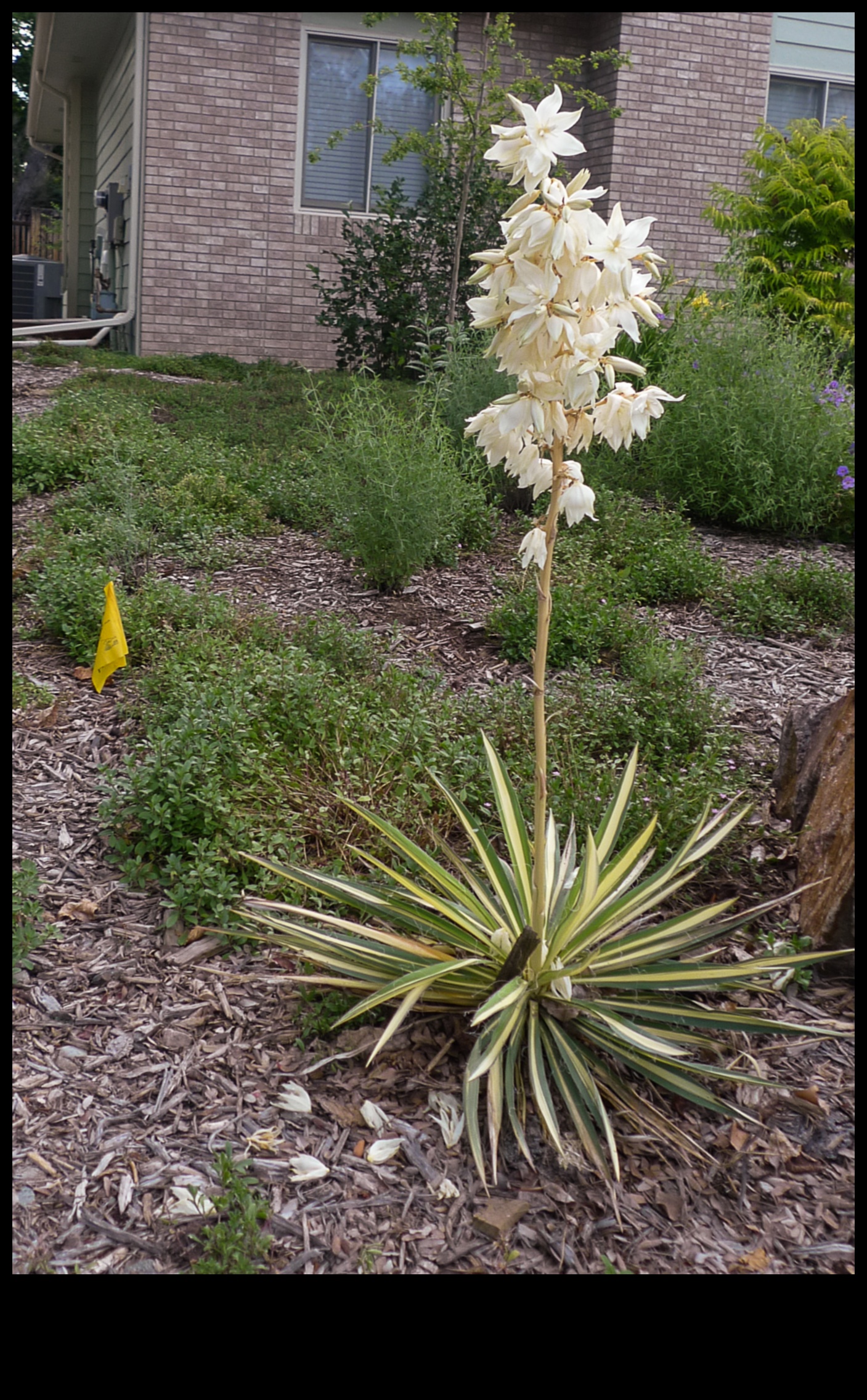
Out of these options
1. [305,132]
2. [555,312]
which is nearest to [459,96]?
[305,132]

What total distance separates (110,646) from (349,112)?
10457 millimetres

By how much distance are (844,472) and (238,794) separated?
414 centimetres

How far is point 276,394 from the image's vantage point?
925 centimetres

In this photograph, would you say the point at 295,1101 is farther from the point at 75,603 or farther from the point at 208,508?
the point at 208,508

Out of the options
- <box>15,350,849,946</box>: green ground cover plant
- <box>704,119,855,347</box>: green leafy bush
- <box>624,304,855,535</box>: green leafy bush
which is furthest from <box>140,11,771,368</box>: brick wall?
<box>15,350,849,946</box>: green ground cover plant

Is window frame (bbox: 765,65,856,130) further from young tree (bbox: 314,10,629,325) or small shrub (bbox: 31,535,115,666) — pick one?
small shrub (bbox: 31,535,115,666)

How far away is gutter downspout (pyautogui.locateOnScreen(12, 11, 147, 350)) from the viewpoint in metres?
11.2

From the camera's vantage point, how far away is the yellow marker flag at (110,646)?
137 inches

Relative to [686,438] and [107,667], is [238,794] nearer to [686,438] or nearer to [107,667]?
[107,667]

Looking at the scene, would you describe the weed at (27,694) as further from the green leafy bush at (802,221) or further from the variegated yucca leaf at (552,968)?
the green leafy bush at (802,221)

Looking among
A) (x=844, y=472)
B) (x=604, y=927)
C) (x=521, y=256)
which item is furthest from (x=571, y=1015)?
(x=844, y=472)

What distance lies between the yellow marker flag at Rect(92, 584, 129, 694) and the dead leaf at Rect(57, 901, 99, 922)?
78 centimetres

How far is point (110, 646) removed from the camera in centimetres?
349

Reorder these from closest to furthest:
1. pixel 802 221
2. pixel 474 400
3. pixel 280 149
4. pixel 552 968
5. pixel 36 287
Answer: pixel 552 968, pixel 474 400, pixel 802 221, pixel 280 149, pixel 36 287
